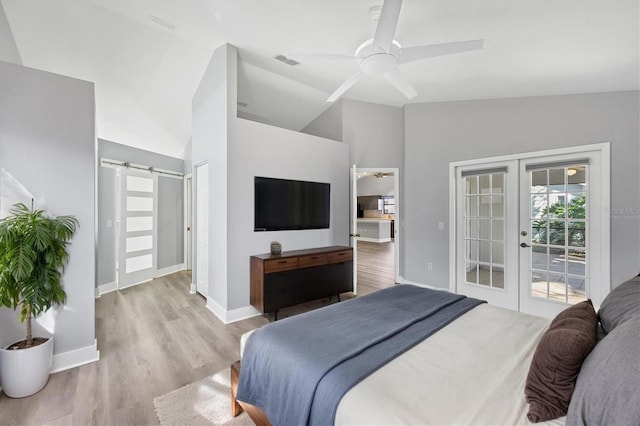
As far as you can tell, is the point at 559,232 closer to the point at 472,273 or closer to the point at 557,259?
the point at 557,259

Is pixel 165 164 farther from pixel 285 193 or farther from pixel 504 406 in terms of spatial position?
pixel 504 406

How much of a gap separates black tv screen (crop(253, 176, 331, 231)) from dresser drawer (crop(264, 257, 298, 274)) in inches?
20.4

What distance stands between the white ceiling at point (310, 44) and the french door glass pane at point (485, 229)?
3.94 feet

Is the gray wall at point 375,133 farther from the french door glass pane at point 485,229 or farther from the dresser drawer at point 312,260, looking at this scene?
the dresser drawer at point 312,260

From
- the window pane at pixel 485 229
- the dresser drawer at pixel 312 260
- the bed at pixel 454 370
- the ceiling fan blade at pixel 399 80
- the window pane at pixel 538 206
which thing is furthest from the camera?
the window pane at pixel 485 229

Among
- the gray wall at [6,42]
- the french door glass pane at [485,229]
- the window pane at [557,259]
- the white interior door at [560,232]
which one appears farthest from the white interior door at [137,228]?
the window pane at [557,259]

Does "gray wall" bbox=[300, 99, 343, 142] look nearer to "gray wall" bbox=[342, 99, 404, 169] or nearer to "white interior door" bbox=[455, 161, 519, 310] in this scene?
"gray wall" bbox=[342, 99, 404, 169]

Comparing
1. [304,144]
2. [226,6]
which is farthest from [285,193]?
[226,6]

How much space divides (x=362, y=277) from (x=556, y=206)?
3186 millimetres

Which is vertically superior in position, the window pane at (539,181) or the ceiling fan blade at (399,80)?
the ceiling fan blade at (399,80)

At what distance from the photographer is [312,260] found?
11.9 ft

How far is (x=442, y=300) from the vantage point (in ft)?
6.97

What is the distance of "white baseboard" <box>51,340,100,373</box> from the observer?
7.50 ft

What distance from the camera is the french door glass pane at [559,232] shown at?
10.5 ft
